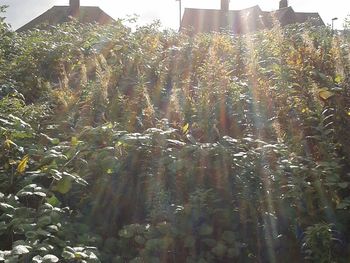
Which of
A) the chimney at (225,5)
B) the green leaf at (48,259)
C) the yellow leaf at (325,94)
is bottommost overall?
the green leaf at (48,259)

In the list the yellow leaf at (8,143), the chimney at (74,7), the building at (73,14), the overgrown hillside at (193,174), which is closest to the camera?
the overgrown hillside at (193,174)

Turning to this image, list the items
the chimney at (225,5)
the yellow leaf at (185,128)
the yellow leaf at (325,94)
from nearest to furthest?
1. the yellow leaf at (325,94)
2. the yellow leaf at (185,128)
3. the chimney at (225,5)

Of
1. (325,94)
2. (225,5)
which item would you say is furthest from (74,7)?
(325,94)

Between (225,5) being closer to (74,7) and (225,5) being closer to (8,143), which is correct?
(74,7)

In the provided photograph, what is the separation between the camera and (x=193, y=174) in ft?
11.8

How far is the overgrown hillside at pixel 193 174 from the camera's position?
3.07m

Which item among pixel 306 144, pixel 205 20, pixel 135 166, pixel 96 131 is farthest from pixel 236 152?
pixel 205 20

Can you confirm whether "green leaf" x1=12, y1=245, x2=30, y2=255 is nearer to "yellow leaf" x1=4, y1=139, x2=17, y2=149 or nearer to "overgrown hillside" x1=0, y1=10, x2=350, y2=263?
"overgrown hillside" x1=0, y1=10, x2=350, y2=263

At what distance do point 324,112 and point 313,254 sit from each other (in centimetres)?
118

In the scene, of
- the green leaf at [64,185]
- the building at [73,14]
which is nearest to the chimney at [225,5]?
the building at [73,14]

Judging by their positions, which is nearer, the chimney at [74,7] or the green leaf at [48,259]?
the green leaf at [48,259]

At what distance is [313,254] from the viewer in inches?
119

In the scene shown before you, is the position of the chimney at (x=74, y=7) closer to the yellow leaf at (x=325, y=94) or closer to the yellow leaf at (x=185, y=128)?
the yellow leaf at (x=185, y=128)

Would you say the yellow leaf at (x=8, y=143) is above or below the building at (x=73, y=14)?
below
